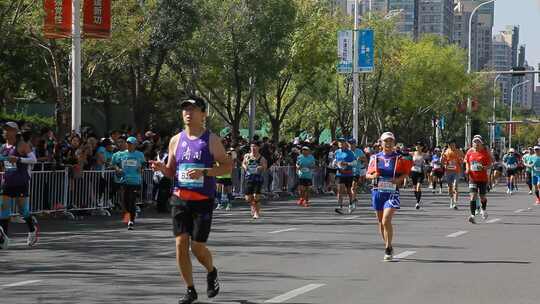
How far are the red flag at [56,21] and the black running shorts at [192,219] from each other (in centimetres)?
1856

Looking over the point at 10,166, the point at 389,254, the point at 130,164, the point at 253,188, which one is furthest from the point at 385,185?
the point at 253,188

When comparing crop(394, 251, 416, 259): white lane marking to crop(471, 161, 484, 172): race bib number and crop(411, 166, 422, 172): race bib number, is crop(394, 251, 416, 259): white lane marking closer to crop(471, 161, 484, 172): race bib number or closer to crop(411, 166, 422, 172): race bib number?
crop(471, 161, 484, 172): race bib number

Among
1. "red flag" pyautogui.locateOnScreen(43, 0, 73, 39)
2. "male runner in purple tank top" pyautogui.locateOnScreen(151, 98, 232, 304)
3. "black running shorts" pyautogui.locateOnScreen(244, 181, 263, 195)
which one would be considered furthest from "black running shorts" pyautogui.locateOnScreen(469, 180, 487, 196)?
"male runner in purple tank top" pyautogui.locateOnScreen(151, 98, 232, 304)

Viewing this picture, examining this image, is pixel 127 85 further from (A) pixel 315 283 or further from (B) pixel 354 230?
(A) pixel 315 283

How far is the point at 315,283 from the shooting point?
1147 centimetres

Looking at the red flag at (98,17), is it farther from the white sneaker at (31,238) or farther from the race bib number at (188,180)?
the race bib number at (188,180)

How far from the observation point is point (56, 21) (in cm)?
2786

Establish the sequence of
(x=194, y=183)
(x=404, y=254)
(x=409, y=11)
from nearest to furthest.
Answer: (x=194, y=183) < (x=404, y=254) < (x=409, y=11)

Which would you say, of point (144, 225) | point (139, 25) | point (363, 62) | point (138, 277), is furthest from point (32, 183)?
point (363, 62)

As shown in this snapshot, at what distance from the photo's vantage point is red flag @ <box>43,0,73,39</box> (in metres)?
27.2

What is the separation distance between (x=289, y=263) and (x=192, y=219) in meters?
4.01

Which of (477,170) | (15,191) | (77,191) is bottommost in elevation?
(77,191)

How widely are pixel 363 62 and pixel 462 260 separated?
92.8ft

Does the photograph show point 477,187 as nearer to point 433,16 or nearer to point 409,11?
point 433,16
